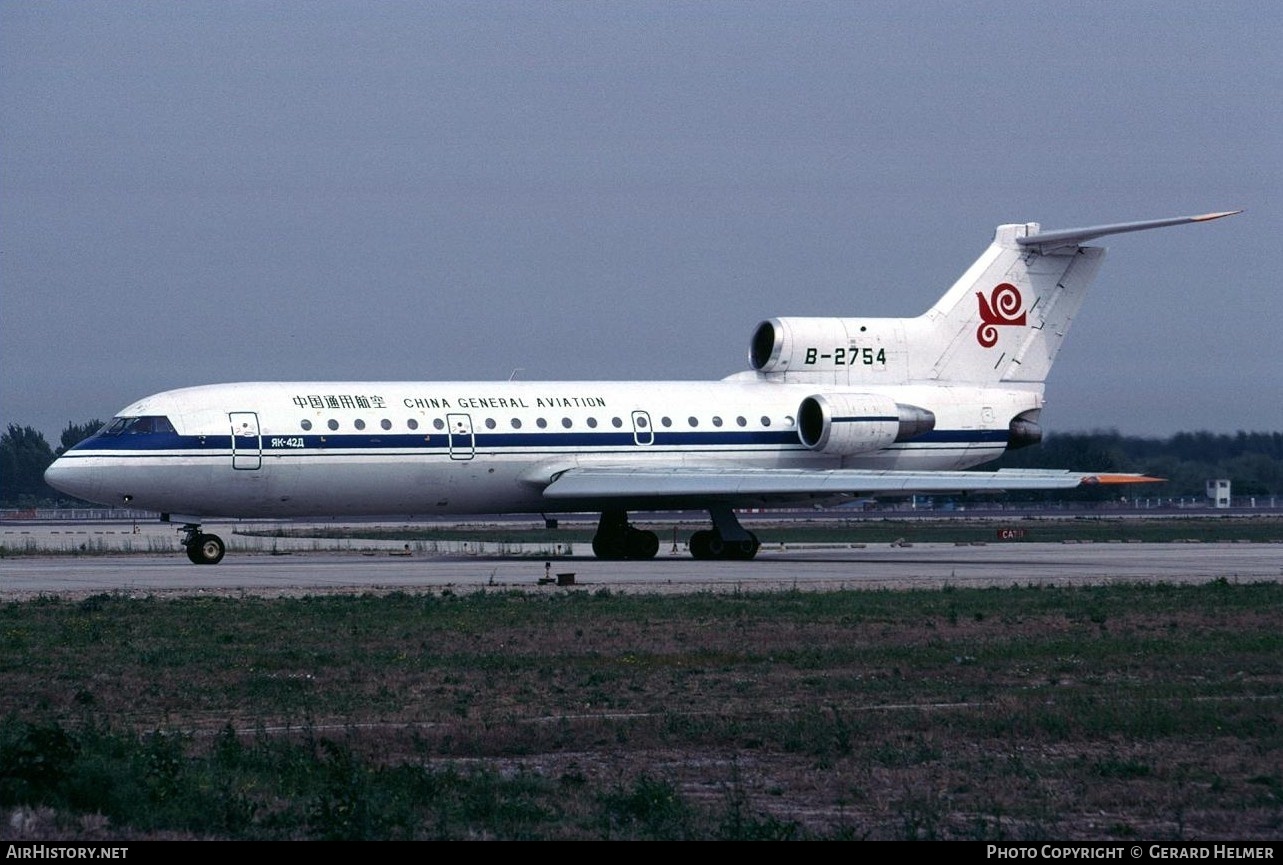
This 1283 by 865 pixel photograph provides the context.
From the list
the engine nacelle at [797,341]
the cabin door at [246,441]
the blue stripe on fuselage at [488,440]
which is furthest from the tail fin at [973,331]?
the cabin door at [246,441]

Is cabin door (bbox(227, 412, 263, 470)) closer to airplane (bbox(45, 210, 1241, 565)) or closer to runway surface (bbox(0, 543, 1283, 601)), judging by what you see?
airplane (bbox(45, 210, 1241, 565))

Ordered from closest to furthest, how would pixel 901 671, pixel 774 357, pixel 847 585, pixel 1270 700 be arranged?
pixel 1270 700, pixel 901 671, pixel 847 585, pixel 774 357

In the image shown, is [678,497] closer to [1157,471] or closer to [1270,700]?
[1270,700]

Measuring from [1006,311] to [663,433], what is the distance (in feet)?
33.6

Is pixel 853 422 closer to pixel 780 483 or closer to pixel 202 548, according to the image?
pixel 780 483

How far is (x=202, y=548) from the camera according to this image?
36.5 meters

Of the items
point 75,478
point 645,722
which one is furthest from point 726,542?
point 645,722

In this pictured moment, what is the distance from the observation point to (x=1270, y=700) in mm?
13938

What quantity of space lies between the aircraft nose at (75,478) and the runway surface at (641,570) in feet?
5.49

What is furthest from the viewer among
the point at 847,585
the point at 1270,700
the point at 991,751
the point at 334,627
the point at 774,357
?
the point at 774,357

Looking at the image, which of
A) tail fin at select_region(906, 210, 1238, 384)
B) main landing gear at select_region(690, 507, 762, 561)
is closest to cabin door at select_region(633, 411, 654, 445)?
main landing gear at select_region(690, 507, 762, 561)

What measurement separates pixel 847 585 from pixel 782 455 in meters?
13.6

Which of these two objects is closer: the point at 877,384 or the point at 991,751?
the point at 991,751

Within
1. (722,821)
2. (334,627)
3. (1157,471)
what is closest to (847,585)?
(334,627)
